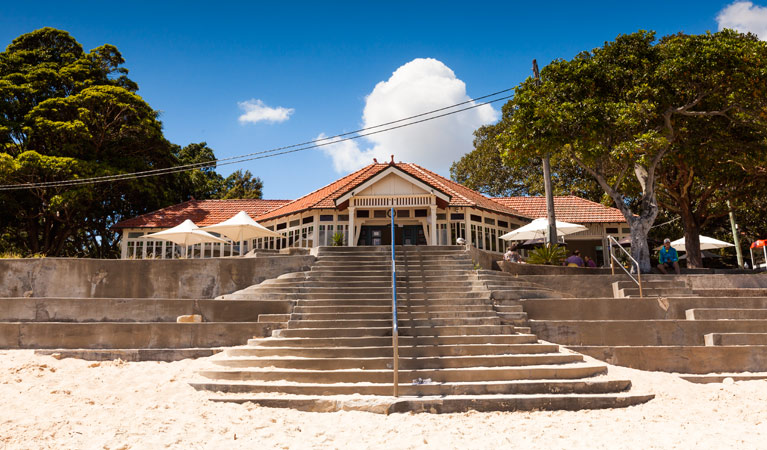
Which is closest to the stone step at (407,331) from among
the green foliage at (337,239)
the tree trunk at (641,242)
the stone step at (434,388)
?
the stone step at (434,388)

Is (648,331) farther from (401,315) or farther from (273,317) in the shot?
(273,317)

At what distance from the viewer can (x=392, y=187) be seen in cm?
2100

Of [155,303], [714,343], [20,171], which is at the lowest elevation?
[714,343]

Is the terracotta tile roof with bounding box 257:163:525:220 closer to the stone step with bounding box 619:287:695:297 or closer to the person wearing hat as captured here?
the person wearing hat

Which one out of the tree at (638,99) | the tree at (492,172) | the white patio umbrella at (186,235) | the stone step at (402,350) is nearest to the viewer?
the stone step at (402,350)

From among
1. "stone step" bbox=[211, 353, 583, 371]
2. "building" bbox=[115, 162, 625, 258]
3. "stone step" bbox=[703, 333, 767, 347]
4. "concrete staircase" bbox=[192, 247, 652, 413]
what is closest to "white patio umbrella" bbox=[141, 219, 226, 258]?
"building" bbox=[115, 162, 625, 258]

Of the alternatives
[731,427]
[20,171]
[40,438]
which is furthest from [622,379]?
[20,171]

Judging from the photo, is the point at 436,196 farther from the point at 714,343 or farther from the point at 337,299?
the point at 714,343

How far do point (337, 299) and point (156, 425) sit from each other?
567 centimetres

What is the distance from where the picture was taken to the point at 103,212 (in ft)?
89.7

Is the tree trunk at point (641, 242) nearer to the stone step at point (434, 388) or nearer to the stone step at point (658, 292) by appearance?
the stone step at point (658, 292)

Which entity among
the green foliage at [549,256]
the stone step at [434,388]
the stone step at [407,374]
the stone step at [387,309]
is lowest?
the stone step at [434,388]

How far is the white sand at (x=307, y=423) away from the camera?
6.59 metres

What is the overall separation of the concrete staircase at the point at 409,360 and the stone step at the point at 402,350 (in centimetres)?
2
